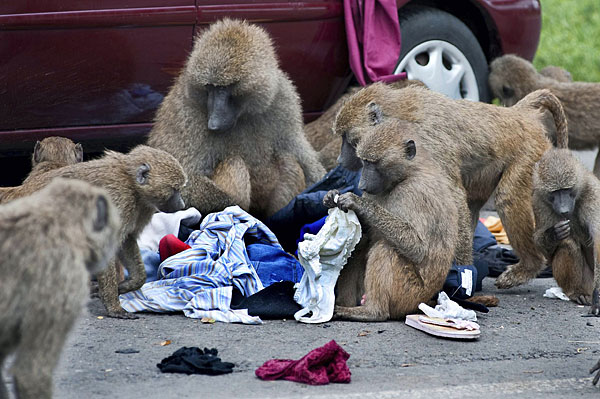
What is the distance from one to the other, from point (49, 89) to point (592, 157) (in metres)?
5.48

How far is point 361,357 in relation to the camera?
4004 mm

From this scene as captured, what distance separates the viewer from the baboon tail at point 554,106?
588 centimetres

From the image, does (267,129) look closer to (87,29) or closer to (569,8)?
(87,29)

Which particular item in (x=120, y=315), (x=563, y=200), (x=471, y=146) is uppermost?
(x=471, y=146)

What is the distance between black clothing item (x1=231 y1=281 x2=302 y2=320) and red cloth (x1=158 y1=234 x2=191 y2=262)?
1.76 ft

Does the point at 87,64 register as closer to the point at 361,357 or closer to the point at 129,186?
the point at 129,186

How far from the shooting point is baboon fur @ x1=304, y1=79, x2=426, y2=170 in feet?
20.9

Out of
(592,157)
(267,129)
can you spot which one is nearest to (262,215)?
(267,129)

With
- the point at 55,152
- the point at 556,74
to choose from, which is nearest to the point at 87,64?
the point at 55,152

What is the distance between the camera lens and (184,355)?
381 centimetres

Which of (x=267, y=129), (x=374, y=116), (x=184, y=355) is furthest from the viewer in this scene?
(x=267, y=129)

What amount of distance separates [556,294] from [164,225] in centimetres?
220

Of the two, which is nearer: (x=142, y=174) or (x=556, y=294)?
(x=142, y=174)

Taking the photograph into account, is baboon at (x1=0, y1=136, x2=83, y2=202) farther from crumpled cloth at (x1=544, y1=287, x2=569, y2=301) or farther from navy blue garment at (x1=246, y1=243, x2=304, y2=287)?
crumpled cloth at (x1=544, y1=287, x2=569, y2=301)
